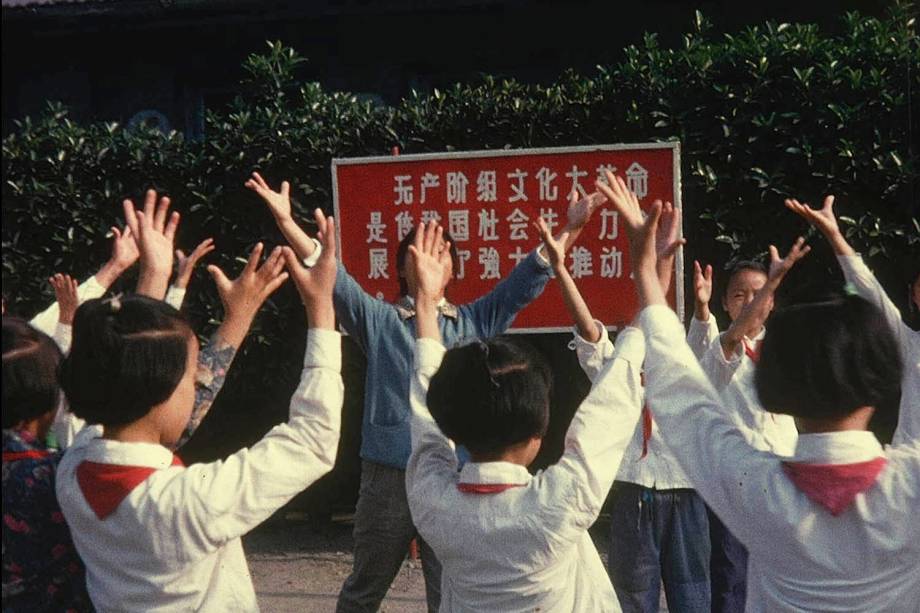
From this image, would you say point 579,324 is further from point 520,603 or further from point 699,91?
point 699,91

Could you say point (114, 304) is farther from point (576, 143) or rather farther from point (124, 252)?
point (576, 143)

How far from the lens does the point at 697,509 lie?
368cm

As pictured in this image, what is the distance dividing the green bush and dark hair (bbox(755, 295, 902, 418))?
3.39m

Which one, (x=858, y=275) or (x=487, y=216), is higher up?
(x=487, y=216)

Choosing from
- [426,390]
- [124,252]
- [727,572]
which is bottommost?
[727,572]

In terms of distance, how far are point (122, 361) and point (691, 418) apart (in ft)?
3.51

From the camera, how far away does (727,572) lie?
12.6 feet

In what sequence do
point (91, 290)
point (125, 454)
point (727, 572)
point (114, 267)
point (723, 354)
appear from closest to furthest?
point (125, 454)
point (114, 267)
point (91, 290)
point (723, 354)
point (727, 572)

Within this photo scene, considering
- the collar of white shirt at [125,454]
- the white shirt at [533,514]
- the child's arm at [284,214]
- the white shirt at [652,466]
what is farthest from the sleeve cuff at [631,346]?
the white shirt at [652,466]

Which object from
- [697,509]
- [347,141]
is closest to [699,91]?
[347,141]

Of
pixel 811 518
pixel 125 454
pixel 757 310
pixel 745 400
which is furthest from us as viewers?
pixel 745 400

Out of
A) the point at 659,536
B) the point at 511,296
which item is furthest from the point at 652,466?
the point at 511,296

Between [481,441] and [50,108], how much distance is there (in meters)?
5.29

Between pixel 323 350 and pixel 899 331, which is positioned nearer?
pixel 323 350
